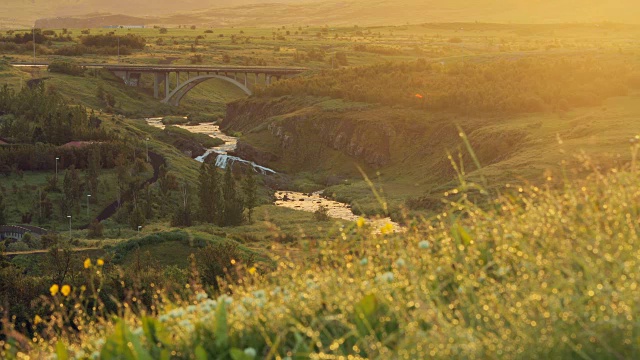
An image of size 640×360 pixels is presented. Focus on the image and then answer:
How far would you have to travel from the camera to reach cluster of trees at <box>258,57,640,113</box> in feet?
204

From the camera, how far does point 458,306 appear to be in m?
8.25

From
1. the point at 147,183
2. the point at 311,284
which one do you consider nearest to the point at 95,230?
the point at 147,183

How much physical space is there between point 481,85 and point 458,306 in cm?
6332

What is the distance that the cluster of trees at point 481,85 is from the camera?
204 ft

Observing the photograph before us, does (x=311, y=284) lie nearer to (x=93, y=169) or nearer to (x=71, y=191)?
(x=71, y=191)

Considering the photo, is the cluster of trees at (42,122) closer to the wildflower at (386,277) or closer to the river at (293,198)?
the river at (293,198)

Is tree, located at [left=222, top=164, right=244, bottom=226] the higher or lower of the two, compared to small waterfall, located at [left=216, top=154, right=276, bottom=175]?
higher

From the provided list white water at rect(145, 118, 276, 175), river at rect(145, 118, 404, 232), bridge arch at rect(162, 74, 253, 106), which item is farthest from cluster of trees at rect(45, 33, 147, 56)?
river at rect(145, 118, 404, 232)

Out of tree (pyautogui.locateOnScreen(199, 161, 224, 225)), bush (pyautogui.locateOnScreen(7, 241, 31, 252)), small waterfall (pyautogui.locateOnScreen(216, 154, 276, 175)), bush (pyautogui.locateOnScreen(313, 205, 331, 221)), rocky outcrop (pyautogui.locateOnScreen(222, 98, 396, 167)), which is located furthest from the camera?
small waterfall (pyautogui.locateOnScreen(216, 154, 276, 175))

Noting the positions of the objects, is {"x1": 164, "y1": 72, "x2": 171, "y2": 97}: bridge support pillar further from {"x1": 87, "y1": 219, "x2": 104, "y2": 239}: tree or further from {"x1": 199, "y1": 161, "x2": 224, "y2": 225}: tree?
{"x1": 87, "y1": 219, "x2": 104, "y2": 239}: tree

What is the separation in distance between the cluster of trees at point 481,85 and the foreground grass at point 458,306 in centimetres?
5293

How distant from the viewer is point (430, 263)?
27.8ft

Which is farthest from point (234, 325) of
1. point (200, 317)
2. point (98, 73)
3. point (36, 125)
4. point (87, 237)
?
point (98, 73)

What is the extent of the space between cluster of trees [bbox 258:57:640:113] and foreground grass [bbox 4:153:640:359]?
174ft
